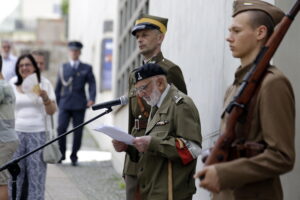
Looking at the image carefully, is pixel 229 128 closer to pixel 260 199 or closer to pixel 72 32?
pixel 260 199

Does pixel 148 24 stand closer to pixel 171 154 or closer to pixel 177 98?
pixel 177 98

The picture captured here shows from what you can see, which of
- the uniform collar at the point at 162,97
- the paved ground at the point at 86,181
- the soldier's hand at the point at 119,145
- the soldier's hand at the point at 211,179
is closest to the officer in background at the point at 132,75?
the soldier's hand at the point at 119,145

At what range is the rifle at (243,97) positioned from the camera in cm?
379

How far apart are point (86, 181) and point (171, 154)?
5.91 m

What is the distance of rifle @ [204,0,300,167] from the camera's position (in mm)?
3785

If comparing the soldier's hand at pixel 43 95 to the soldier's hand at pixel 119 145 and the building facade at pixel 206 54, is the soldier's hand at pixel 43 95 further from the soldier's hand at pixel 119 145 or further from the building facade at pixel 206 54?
the soldier's hand at pixel 119 145

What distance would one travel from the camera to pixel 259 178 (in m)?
3.72

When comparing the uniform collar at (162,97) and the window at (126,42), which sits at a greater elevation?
the uniform collar at (162,97)

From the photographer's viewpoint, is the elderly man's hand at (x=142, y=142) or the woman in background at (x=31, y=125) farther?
the woman in background at (x=31, y=125)

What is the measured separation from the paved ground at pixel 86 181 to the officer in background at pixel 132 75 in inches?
126

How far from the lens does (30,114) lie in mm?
8672

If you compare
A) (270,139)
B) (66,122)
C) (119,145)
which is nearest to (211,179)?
(270,139)

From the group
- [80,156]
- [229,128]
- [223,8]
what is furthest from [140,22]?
[80,156]

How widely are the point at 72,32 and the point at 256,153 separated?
75.0 feet
